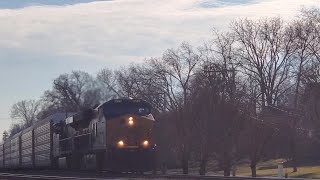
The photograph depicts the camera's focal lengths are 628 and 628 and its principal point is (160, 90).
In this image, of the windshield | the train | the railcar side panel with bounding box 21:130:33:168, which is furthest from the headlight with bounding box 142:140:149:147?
the railcar side panel with bounding box 21:130:33:168

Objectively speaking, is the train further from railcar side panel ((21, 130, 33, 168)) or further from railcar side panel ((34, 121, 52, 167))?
railcar side panel ((21, 130, 33, 168))

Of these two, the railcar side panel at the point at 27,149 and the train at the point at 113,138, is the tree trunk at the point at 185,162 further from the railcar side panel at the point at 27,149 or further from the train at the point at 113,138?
the railcar side panel at the point at 27,149

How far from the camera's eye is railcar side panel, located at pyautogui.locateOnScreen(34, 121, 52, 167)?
168ft

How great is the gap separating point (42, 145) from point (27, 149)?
7.47 m

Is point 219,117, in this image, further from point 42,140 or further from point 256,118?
point 42,140

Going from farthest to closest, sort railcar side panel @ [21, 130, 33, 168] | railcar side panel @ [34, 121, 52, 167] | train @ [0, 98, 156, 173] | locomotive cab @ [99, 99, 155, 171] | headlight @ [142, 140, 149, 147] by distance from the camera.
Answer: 1. railcar side panel @ [21, 130, 33, 168]
2. railcar side panel @ [34, 121, 52, 167]
3. headlight @ [142, 140, 149, 147]
4. train @ [0, 98, 156, 173]
5. locomotive cab @ [99, 99, 155, 171]

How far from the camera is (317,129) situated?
207ft

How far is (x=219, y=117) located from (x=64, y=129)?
12198 mm

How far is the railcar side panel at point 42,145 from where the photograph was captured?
2019 inches

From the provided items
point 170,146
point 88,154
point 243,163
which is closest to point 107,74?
point 243,163

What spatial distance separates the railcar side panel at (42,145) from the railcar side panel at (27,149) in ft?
5.84

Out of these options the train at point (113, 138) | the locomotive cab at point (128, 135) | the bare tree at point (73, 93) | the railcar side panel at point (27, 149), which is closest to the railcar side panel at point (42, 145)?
the railcar side panel at point (27, 149)

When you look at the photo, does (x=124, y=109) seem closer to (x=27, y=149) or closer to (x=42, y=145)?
(x=42, y=145)

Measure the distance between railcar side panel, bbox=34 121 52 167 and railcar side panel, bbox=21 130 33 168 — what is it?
5.84ft
